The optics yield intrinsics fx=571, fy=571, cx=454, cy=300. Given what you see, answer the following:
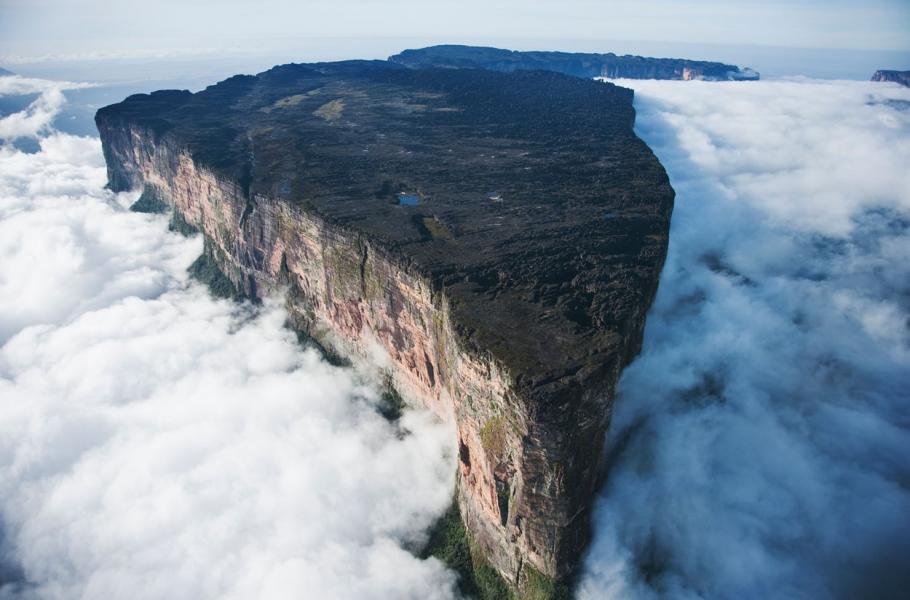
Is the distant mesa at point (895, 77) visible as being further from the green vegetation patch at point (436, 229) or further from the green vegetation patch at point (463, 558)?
the green vegetation patch at point (463, 558)

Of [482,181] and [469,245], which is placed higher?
[482,181]

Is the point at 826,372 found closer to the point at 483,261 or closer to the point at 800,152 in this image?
the point at 483,261

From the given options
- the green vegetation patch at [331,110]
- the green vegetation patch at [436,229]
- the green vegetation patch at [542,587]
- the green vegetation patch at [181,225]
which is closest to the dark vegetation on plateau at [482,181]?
the green vegetation patch at [436,229]

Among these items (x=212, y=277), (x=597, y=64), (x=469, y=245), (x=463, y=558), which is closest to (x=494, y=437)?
(x=463, y=558)

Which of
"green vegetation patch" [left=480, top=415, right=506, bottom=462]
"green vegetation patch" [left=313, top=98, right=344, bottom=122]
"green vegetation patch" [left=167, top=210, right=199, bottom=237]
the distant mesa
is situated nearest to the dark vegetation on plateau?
"green vegetation patch" [left=313, top=98, right=344, bottom=122]

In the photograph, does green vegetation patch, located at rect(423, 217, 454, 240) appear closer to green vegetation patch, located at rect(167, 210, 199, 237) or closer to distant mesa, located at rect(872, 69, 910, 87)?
green vegetation patch, located at rect(167, 210, 199, 237)

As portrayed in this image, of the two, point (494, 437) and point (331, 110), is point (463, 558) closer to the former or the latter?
point (494, 437)

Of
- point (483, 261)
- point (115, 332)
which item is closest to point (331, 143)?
point (115, 332)
